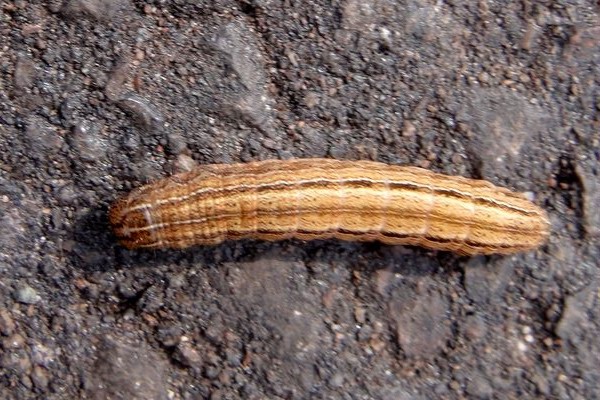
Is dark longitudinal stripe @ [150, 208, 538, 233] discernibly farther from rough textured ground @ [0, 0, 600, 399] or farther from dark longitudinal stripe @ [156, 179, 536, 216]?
rough textured ground @ [0, 0, 600, 399]

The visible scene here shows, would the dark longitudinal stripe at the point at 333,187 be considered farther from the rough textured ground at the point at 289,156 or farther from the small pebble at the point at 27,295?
the small pebble at the point at 27,295

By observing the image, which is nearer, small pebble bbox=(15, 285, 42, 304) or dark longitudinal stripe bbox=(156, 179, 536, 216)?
dark longitudinal stripe bbox=(156, 179, 536, 216)

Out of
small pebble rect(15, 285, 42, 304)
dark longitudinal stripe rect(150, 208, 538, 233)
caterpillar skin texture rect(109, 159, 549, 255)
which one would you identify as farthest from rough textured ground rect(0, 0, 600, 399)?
dark longitudinal stripe rect(150, 208, 538, 233)

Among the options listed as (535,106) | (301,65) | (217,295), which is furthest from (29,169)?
(535,106)

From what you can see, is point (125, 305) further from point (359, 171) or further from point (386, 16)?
point (386, 16)

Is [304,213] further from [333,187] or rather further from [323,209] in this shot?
[333,187]

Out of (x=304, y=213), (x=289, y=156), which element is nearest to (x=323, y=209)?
(x=304, y=213)
